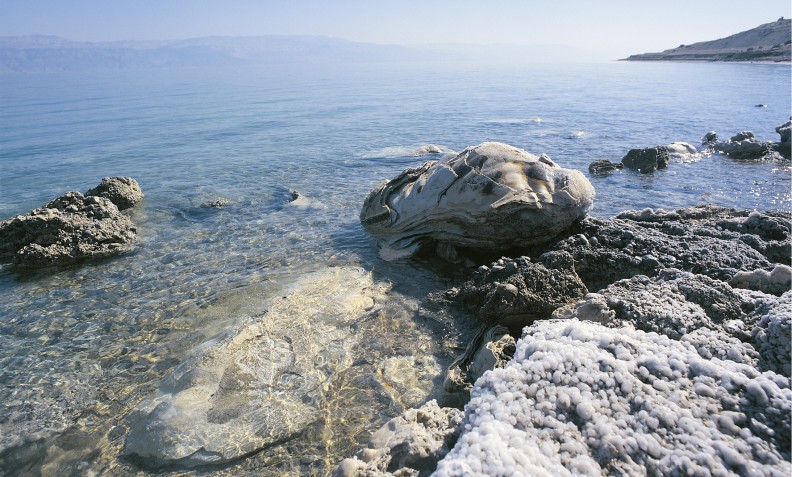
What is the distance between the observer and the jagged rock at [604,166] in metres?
12.7

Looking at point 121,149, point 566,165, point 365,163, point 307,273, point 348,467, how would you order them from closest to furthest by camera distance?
point 348,467 → point 307,273 → point 566,165 → point 365,163 → point 121,149

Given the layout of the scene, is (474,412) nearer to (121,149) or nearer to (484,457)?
(484,457)

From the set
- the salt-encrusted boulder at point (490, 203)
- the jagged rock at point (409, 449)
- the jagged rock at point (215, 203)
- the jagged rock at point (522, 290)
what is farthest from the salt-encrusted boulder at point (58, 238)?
the jagged rock at point (409, 449)

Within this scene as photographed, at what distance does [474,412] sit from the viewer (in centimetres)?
286

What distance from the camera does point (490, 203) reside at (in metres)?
6.73

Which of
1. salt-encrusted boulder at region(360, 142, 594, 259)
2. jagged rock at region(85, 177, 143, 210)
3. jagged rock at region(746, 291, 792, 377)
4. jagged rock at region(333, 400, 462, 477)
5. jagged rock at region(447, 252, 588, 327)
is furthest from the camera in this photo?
jagged rock at region(85, 177, 143, 210)

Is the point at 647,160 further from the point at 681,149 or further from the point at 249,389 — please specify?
the point at 249,389

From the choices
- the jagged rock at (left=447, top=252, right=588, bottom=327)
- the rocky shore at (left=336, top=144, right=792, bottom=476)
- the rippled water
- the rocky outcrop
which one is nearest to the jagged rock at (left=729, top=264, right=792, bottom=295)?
the rocky shore at (left=336, top=144, right=792, bottom=476)

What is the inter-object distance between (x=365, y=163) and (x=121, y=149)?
10651 mm

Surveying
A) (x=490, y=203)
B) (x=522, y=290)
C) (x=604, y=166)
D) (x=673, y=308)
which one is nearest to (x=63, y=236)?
(x=490, y=203)

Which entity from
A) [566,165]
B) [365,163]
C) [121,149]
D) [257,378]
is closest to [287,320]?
[257,378]

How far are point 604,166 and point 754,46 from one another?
319 ft

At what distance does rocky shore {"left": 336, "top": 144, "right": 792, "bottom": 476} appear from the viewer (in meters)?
2.33

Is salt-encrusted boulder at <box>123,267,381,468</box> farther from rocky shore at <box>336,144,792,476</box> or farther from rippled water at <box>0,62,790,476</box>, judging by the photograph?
rocky shore at <box>336,144,792,476</box>
